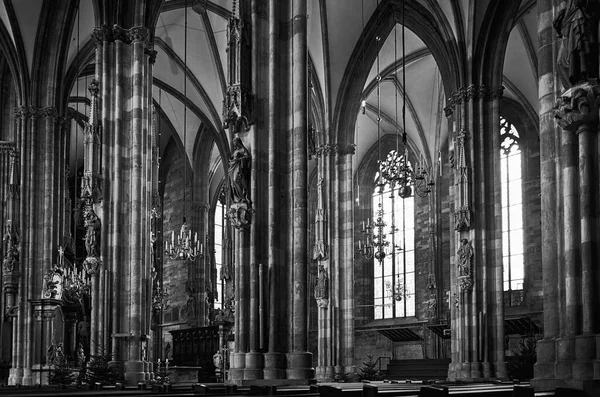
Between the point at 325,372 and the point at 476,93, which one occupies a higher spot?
the point at 476,93

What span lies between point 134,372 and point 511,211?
21.0 metres

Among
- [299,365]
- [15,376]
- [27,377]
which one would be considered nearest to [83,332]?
[15,376]

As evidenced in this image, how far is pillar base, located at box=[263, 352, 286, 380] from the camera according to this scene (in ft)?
48.4

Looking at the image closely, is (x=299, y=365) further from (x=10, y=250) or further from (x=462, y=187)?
(x=10, y=250)

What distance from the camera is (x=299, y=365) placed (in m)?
15.0

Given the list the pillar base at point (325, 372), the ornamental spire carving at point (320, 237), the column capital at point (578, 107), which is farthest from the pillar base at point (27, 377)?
the column capital at point (578, 107)

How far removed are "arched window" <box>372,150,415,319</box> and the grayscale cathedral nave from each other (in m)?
0.13

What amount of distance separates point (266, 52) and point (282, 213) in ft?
11.2

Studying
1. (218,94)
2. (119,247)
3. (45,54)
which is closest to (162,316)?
(218,94)

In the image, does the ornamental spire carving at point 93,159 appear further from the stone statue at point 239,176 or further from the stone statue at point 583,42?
the stone statue at point 583,42

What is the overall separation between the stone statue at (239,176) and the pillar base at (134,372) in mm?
7315

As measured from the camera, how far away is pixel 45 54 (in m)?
28.9

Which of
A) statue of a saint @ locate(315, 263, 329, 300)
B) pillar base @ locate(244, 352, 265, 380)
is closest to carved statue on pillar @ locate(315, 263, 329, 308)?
statue of a saint @ locate(315, 263, 329, 300)

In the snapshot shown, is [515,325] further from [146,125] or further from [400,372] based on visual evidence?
[146,125]
